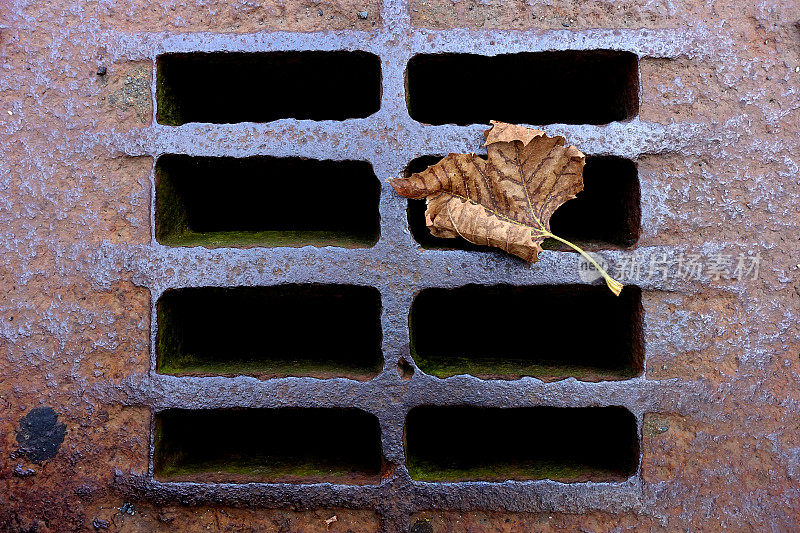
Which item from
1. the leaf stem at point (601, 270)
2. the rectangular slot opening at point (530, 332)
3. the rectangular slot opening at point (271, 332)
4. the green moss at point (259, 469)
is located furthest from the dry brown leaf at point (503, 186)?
the green moss at point (259, 469)

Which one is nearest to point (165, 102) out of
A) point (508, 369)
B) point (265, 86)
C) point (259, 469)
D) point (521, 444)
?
point (265, 86)

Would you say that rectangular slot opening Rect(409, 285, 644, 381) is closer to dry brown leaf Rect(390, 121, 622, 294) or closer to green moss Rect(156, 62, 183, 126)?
dry brown leaf Rect(390, 121, 622, 294)

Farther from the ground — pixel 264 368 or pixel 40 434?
pixel 264 368

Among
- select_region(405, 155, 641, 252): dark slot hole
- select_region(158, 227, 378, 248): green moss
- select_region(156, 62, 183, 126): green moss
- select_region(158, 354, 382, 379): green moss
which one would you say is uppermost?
select_region(156, 62, 183, 126): green moss

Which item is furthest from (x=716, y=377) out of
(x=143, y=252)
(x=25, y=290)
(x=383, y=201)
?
(x=25, y=290)

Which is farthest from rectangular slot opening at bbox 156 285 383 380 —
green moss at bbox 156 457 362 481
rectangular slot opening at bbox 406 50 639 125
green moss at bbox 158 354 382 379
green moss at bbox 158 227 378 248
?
rectangular slot opening at bbox 406 50 639 125

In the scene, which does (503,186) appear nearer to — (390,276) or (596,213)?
(390,276)

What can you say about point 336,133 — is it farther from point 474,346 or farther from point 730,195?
point 730,195

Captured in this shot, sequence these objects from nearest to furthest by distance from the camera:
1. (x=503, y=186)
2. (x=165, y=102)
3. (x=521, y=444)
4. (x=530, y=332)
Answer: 1. (x=503, y=186)
2. (x=165, y=102)
3. (x=521, y=444)
4. (x=530, y=332)
